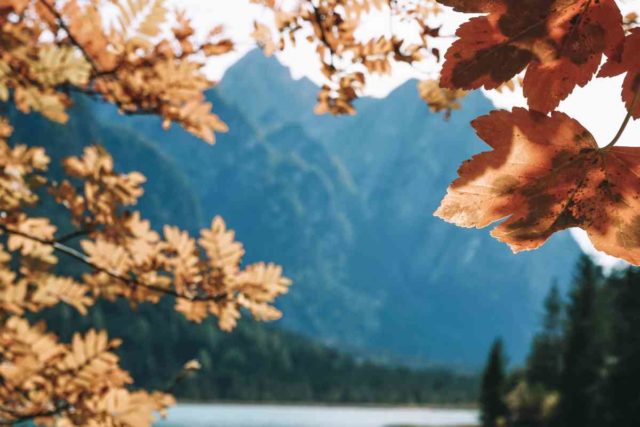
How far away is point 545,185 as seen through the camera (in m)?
0.62

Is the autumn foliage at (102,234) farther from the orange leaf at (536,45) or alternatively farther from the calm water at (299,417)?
the calm water at (299,417)

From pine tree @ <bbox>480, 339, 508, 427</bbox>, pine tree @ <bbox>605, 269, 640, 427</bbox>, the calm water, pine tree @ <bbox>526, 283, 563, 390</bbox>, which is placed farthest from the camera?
the calm water

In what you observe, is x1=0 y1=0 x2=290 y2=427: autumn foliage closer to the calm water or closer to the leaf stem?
the leaf stem

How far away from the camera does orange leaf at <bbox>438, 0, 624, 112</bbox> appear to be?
0.58 meters

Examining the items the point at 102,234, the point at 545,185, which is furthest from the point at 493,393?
the point at 545,185

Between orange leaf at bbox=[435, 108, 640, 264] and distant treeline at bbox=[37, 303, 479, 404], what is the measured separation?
102513mm

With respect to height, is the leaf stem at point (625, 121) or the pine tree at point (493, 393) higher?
the pine tree at point (493, 393)

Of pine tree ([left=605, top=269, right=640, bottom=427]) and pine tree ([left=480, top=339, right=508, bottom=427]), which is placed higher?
pine tree ([left=480, top=339, right=508, bottom=427])

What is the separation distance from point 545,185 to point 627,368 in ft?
73.9

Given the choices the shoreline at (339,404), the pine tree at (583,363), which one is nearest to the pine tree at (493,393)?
the pine tree at (583,363)

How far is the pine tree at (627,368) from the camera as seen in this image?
19.5 meters

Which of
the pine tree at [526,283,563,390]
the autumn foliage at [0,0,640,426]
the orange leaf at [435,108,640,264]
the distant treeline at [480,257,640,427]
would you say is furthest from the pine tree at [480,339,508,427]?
the orange leaf at [435,108,640,264]

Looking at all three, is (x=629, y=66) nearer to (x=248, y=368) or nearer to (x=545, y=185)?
(x=545, y=185)

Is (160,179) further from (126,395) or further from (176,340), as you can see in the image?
(126,395)
